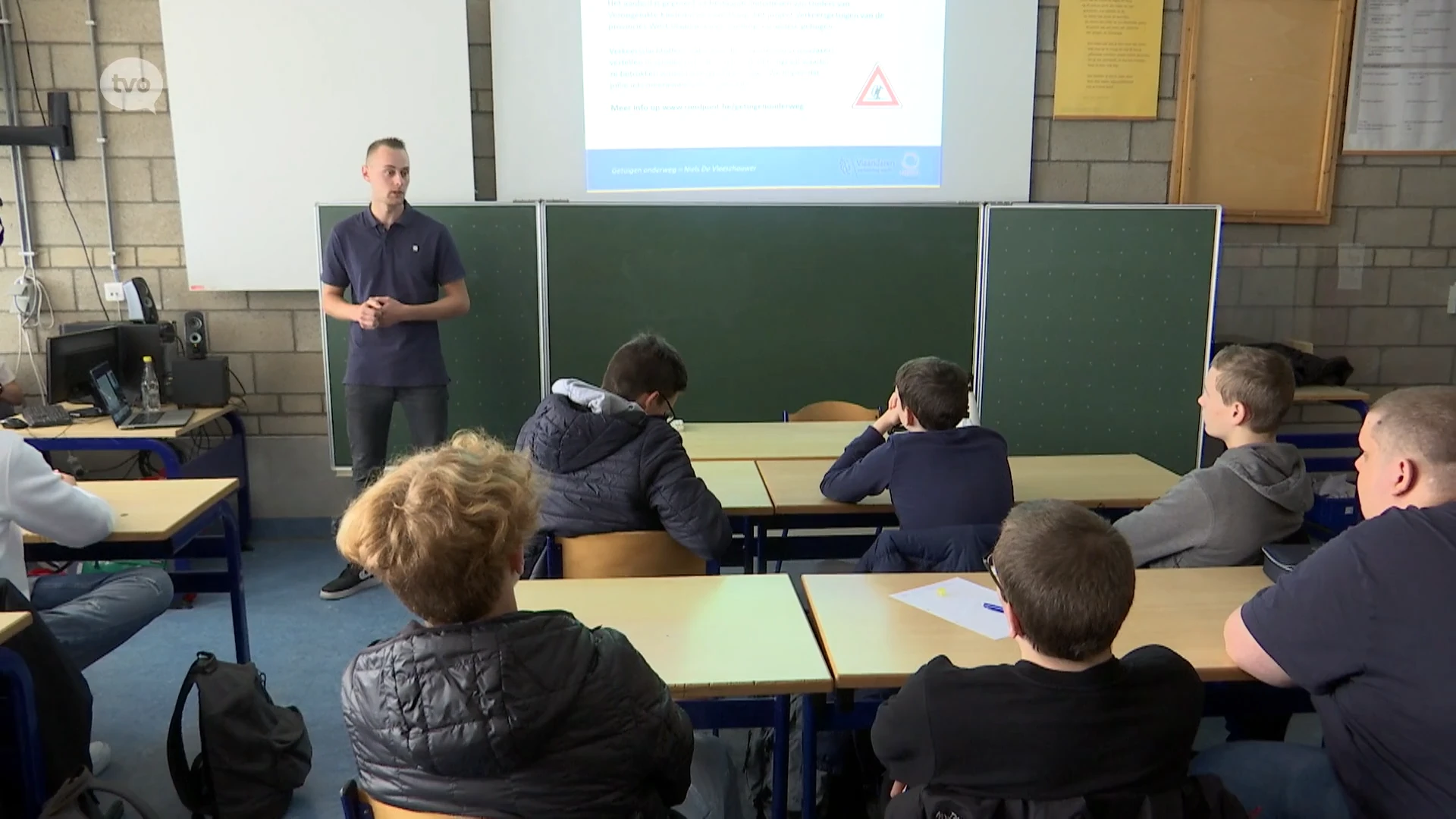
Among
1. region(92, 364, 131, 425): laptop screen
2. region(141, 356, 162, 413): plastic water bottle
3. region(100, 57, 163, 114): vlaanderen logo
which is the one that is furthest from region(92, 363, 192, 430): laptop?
region(100, 57, 163, 114): vlaanderen logo

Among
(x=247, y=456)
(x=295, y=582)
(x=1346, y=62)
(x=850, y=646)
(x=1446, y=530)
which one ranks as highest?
(x=1346, y=62)

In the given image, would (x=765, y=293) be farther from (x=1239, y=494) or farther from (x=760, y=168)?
(x=1239, y=494)

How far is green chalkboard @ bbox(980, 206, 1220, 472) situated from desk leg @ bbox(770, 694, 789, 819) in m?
2.92

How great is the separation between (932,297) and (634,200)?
140 centimetres

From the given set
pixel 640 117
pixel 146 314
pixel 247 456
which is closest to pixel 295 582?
pixel 247 456

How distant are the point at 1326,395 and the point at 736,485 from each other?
10.3ft

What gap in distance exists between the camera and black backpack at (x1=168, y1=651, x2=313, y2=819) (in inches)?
89.0

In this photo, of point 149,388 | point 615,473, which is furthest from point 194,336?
point 615,473

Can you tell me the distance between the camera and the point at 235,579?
287cm

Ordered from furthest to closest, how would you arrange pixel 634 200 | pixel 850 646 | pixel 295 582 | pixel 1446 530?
pixel 634 200 → pixel 295 582 → pixel 850 646 → pixel 1446 530

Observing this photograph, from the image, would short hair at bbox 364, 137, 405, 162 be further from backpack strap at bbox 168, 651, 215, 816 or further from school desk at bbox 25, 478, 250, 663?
backpack strap at bbox 168, 651, 215, 816

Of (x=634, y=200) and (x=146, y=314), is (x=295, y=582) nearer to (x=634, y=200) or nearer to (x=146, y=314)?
(x=146, y=314)

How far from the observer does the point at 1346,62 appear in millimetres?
4590

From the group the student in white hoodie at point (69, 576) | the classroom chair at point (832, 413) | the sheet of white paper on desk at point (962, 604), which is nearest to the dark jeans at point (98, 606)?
the student in white hoodie at point (69, 576)
